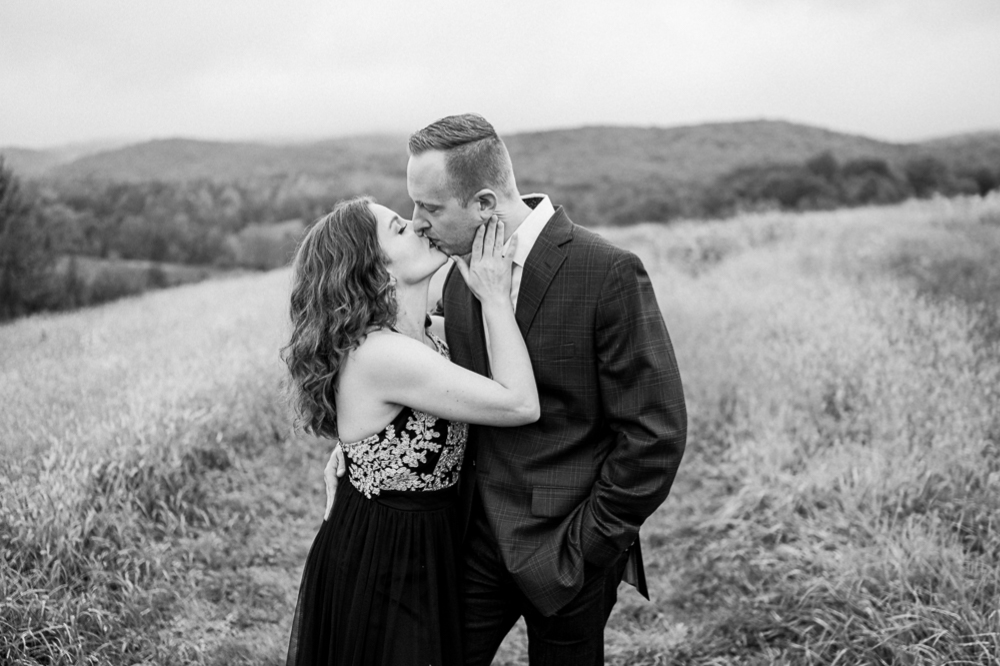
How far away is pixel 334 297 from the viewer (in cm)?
252

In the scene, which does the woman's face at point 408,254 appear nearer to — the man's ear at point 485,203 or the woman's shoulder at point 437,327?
the man's ear at point 485,203

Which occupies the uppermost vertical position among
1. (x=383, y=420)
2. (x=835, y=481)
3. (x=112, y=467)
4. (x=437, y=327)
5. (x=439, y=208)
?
(x=439, y=208)

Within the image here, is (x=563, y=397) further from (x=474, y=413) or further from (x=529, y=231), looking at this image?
(x=529, y=231)

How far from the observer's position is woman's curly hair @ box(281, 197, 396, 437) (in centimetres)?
250

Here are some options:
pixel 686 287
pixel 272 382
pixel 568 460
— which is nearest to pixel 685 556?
pixel 568 460

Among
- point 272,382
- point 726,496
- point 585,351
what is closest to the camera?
point 585,351

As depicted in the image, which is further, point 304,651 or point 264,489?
point 264,489

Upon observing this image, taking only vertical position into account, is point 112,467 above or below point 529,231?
below

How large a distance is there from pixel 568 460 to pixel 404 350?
69 centimetres

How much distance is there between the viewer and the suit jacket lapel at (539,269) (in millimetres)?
2393

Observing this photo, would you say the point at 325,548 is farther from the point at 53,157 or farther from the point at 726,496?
the point at 53,157

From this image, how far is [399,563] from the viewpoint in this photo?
2543 mm

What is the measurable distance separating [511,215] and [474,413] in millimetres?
726

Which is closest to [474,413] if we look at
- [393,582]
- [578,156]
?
[393,582]
